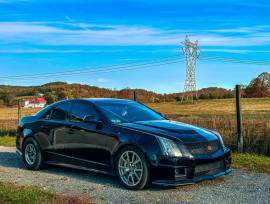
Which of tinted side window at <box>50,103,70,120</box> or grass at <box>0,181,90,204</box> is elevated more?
tinted side window at <box>50,103,70,120</box>

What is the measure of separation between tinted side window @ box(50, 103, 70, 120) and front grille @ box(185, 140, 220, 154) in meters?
2.88

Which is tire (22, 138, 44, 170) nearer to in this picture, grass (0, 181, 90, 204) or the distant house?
grass (0, 181, 90, 204)

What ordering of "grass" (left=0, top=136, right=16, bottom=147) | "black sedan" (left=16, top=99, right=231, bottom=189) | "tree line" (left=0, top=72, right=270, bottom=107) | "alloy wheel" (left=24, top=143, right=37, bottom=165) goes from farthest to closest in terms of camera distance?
"tree line" (left=0, top=72, right=270, bottom=107) → "grass" (left=0, top=136, right=16, bottom=147) → "alloy wheel" (left=24, top=143, right=37, bottom=165) → "black sedan" (left=16, top=99, right=231, bottom=189)

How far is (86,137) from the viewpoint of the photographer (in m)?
9.58

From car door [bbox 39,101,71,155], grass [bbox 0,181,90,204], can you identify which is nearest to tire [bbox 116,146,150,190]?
grass [bbox 0,181,90,204]

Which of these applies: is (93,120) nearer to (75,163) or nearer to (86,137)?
(86,137)

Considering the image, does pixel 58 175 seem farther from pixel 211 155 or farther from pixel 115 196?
pixel 211 155

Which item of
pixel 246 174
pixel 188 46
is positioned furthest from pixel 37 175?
pixel 188 46

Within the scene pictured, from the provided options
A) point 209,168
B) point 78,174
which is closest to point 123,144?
point 209,168

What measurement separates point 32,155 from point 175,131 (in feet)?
11.3

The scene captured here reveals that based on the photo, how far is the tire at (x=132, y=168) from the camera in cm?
844

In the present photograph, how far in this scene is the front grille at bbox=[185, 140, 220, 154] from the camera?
844cm

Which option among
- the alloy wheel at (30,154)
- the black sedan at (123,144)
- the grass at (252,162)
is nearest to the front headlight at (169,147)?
the black sedan at (123,144)

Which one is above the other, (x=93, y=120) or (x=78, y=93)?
(x=78, y=93)
